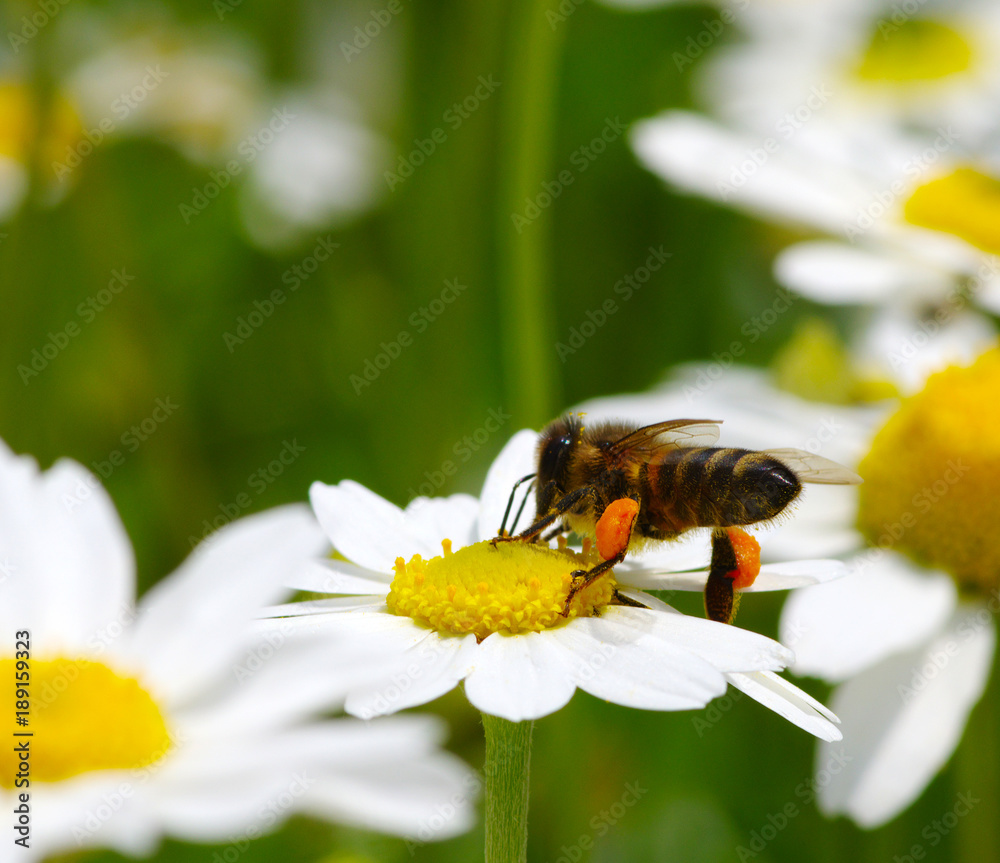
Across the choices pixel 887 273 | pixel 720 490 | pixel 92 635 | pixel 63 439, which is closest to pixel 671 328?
pixel 887 273

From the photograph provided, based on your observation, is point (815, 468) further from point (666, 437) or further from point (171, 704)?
point (171, 704)

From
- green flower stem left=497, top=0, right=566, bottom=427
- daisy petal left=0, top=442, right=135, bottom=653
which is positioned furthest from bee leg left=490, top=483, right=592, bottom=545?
green flower stem left=497, top=0, right=566, bottom=427

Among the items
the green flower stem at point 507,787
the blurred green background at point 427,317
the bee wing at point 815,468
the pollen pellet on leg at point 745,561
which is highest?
the bee wing at point 815,468

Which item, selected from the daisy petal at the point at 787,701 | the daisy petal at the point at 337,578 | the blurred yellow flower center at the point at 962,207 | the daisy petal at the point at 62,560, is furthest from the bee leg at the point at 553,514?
the blurred yellow flower center at the point at 962,207

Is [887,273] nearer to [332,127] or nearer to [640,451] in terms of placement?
[640,451]

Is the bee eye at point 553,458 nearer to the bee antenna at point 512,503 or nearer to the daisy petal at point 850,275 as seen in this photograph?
the bee antenna at point 512,503
